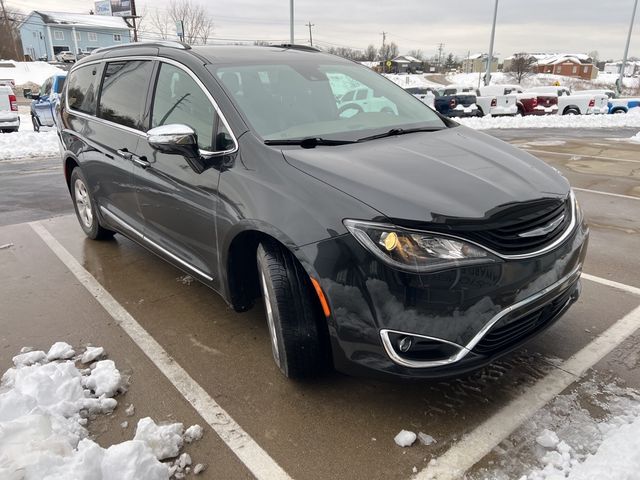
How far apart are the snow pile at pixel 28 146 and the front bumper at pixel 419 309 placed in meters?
10.9

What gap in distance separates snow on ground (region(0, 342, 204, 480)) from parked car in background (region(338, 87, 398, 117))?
215 cm

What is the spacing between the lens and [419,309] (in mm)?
2168

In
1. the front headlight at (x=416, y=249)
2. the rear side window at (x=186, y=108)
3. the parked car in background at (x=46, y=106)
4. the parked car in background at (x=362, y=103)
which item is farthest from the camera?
the parked car in background at (x=46, y=106)

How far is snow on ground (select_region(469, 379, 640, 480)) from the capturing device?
2.07 meters

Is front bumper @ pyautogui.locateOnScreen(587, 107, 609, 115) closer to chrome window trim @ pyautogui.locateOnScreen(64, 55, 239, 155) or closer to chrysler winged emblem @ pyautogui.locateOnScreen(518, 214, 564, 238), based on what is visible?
chrome window trim @ pyautogui.locateOnScreen(64, 55, 239, 155)

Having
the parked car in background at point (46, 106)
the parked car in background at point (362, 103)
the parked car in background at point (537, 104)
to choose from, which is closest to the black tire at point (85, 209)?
the parked car in background at point (362, 103)

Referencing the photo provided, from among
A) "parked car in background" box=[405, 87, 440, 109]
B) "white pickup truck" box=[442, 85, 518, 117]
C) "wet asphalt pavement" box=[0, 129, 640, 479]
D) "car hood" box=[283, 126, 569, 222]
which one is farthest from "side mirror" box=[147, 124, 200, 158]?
"white pickup truck" box=[442, 85, 518, 117]

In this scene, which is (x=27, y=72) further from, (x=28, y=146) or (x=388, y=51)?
(x=388, y=51)

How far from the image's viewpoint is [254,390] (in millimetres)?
2787

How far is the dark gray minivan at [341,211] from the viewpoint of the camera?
2209 mm

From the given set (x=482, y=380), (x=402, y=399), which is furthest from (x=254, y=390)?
(x=482, y=380)

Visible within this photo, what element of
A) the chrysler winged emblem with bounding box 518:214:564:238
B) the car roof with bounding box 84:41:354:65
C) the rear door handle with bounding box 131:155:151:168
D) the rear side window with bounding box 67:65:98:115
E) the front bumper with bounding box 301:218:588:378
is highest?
the car roof with bounding box 84:41:354:65

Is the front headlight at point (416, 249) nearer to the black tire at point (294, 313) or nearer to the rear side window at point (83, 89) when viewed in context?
the black tire at point (294, 313)

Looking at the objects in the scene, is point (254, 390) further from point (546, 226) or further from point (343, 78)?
point (343, 78)
